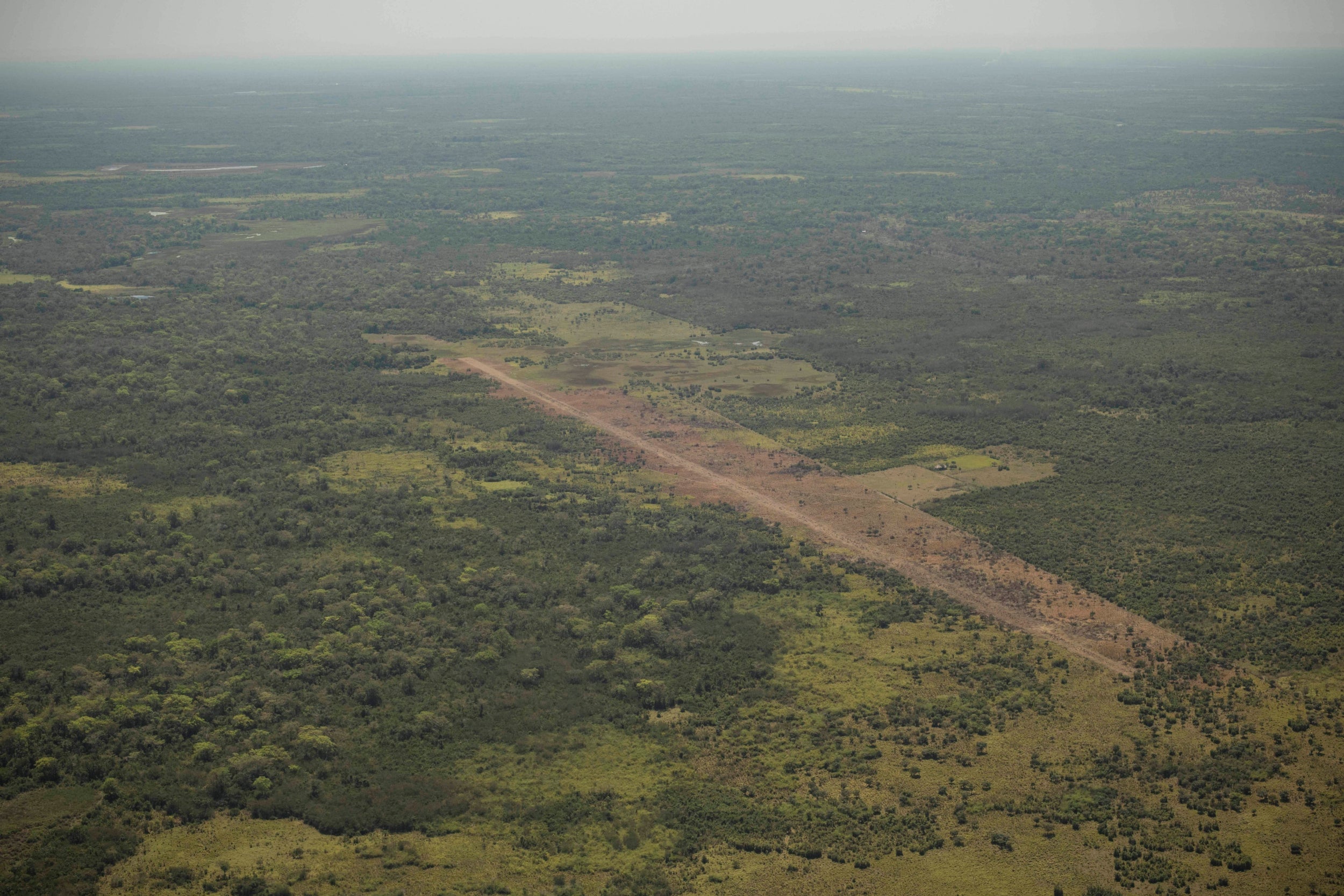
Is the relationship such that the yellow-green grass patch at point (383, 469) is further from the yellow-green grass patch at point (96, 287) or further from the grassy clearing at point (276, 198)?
the grassy clearing at point (276, 198)

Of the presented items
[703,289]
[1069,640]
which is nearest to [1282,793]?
[1069,640]

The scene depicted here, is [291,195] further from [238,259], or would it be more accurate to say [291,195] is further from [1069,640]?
A: [1069,640]

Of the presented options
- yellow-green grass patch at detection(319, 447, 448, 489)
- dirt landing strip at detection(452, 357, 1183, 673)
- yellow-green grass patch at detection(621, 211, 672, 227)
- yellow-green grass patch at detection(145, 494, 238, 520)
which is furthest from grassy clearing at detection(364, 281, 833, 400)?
yellow-green grass patch at detection(621, 211, 672, 227)

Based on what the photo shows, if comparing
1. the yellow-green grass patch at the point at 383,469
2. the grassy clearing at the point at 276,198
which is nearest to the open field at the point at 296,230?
the grassy clearing at the point at 276,198

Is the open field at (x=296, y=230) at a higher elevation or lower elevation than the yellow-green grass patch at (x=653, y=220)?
lower

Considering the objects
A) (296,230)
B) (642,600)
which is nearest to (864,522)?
(642,600)

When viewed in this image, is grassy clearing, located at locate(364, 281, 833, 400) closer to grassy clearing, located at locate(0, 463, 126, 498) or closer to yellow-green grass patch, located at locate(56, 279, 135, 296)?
yellow-green grass patch, located at locate(56, 279, 135, 296)

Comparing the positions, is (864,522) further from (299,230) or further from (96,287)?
(299,230)
